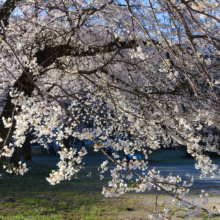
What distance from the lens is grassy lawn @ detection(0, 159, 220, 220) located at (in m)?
5.60

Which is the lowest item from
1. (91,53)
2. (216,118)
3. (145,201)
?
(145,201)

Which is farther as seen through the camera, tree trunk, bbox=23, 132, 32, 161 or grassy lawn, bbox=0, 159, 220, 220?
tree trunk, bbox=23, 132, 32, 161

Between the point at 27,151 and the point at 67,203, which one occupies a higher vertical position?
the point at 27,151

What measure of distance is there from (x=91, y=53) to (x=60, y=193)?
15.4 ft

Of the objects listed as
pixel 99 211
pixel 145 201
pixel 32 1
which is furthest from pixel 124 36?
pixel 145 201

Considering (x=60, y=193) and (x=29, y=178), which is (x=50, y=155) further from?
(x=60, y=193)

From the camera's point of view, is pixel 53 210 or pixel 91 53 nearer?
pixel 91 53

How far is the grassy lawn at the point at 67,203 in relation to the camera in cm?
560

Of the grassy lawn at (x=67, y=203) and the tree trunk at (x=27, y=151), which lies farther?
the tree trunk at (x=27, y=151)

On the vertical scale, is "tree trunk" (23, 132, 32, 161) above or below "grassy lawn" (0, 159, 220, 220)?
above

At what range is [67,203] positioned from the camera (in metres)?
6.54

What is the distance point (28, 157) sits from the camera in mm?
14867

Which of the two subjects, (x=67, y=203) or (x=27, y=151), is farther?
(x=27, y=151)

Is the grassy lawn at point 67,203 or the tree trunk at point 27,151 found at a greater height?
the tree trunk at point 27,151
